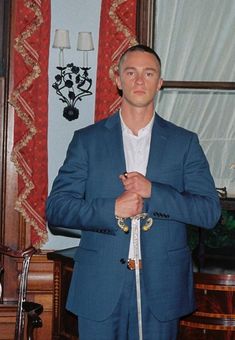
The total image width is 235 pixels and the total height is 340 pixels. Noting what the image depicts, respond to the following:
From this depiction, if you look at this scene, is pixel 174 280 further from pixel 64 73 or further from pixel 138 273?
pixel 64 73

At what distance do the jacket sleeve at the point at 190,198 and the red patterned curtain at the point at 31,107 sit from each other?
79.7 inches

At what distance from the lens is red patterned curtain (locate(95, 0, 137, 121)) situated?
429cm

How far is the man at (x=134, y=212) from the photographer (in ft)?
7.73

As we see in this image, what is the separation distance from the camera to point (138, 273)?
7.72 feet

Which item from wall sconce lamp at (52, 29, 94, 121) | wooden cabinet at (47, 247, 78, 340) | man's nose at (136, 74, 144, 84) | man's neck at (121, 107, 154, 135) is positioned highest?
wall sconce lamp at (52, 29, 94, 121)

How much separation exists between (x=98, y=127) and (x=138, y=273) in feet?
1.82

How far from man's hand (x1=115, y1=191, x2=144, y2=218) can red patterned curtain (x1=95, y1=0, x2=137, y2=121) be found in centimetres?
209

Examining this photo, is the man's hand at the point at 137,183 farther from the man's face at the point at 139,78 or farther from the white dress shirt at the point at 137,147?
the man's face at the point at 139,78

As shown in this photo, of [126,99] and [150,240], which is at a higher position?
[126,99]

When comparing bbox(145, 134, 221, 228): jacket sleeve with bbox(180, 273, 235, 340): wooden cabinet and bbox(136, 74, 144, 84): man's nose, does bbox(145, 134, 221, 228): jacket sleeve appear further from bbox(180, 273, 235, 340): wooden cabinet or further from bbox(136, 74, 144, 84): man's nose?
bbox(180, 273, 235, 340): wooden cabinet

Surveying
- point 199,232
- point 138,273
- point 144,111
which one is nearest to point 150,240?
point 138,273

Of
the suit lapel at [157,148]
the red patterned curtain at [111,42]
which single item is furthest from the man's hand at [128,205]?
the red patterned curtain at [111,42]

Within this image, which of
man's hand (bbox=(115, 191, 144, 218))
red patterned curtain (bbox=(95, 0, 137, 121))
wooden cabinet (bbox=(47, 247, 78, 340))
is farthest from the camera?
red patterned curtain (bbox=(95, 0, 137, 121))

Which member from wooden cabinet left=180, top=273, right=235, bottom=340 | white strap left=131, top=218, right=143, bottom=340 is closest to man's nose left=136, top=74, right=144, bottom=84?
white strap left=131, top=218, right=143, bottom=340
